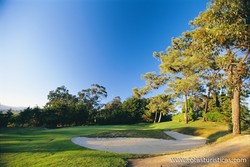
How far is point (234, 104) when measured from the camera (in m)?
13.6

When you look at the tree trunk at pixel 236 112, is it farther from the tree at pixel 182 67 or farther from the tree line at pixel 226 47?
the tree at pixel 182 67

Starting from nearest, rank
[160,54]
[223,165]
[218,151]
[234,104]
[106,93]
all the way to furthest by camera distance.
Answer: [223,165] < [218,151] < [234,104] < [160,54] < [106,93]

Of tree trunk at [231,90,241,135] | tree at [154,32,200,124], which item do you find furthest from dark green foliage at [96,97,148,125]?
tree trunk at [231,90,241,135]

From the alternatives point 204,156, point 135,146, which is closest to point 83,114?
point 135,146

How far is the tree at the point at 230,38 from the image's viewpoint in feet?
37.4

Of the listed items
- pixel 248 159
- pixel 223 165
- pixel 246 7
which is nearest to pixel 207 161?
pixel 223 165

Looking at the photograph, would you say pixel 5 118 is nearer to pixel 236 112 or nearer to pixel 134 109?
pixel 134 109

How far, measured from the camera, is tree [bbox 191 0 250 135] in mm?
11406

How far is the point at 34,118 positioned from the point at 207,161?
32033 millimetres

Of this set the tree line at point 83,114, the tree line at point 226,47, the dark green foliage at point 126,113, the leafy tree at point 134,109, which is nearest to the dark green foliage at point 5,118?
the tree line at point 83,114

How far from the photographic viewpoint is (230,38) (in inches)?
482

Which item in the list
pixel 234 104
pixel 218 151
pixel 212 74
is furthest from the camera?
pixel 212 74

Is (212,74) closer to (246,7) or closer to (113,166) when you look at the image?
(246,7)

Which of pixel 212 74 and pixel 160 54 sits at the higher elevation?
pixel 160 54
